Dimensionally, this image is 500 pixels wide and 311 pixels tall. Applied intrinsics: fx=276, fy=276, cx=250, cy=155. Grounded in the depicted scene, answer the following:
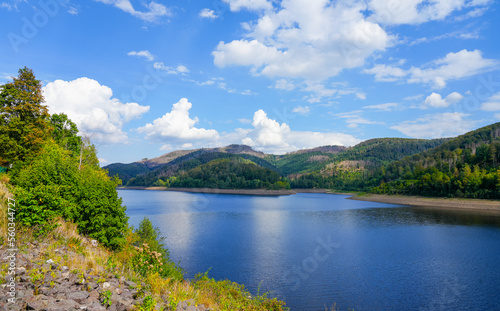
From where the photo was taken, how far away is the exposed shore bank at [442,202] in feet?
313

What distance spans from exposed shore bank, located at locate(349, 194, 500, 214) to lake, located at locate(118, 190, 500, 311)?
38.8 metres

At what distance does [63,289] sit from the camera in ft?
27.7

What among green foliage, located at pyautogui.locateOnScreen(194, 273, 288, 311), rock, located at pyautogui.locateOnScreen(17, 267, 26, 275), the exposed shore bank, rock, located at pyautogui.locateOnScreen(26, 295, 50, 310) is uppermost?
rock, located at pyautogui.locateOnScreen(17, 267, 26, 275)

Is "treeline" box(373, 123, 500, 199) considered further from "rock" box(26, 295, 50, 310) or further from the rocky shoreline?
"rock" box(26, 295, 50, 310)

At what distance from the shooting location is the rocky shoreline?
7.45m

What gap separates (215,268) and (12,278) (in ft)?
92.5

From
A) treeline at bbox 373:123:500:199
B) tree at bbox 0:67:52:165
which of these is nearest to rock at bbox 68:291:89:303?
tree at bbox 0:67:52:165

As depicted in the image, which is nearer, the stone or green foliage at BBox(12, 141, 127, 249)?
the stone

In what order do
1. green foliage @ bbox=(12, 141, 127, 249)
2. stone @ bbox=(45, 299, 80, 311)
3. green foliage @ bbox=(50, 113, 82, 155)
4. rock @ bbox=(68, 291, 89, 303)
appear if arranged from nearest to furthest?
stone @ bbox=(45, 299, 80, 311)
rock @ bbox=(68, 291, 89, 303)
green foliage @ bbox=(12, 141, 127, 249)
green foliage @ bbox=(50, 113, 82, 155)

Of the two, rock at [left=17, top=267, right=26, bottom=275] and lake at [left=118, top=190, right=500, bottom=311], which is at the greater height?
rock at [left=17, top=267, right=26, bottom=275]

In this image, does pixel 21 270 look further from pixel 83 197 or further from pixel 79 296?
pixel 83 197

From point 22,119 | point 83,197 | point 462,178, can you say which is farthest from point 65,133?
point 462,178

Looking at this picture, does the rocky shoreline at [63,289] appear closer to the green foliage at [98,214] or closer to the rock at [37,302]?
the rock at [37,302]

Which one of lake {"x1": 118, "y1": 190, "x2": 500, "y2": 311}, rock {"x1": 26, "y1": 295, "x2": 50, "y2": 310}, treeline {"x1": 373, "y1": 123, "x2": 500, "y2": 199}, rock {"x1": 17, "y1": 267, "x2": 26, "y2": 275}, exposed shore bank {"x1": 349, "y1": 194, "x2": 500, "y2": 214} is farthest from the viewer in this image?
treeline {"x1": 373, "y1": 123, "x2": 500, "y2": 199}
